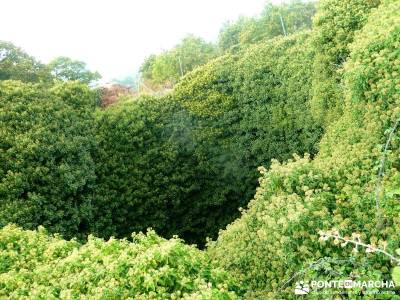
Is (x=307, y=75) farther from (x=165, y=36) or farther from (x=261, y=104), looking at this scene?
(x=165, y=36)

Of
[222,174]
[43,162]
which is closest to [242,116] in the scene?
[222,174]

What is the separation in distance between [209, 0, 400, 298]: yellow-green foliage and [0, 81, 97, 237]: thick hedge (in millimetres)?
5412

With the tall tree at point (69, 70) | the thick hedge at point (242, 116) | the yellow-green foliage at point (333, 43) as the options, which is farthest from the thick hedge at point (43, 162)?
the tall tree at point (69, 70)

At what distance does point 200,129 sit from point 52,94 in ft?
16.5

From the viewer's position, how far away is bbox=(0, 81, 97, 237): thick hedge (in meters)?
11.1

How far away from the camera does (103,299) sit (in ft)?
17.5

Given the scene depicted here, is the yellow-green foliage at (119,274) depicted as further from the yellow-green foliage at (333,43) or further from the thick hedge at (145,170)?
the thick hedge at (145,170)

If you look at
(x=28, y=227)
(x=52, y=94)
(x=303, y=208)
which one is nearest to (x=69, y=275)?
(x=303, y=208)

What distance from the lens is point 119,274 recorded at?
5.82 meters

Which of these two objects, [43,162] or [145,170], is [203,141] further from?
[43,162]

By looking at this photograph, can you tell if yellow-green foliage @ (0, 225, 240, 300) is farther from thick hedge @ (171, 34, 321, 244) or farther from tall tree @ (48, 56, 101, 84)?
tall tree @ (48, 56, 101, 84)

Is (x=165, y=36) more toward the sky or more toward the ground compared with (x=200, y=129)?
more toward the sky

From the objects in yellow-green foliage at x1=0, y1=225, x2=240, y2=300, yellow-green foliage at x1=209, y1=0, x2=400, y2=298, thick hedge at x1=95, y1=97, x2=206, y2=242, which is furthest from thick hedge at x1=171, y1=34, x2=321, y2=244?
yellow-green foliage at x1=0, y1=225, x2=240, y2=300

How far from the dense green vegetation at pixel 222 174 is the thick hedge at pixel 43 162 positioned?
4 cm
